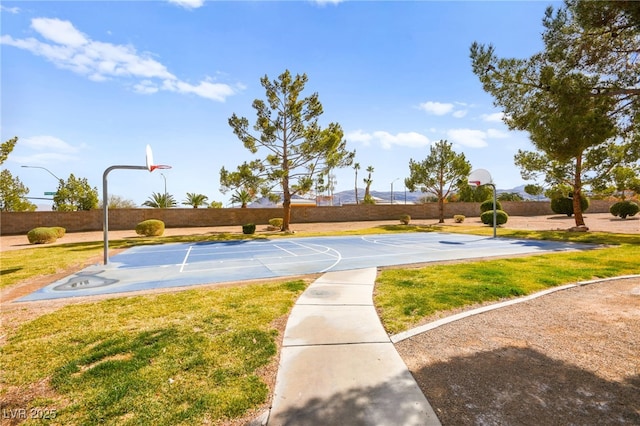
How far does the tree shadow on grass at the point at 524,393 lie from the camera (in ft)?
10.5

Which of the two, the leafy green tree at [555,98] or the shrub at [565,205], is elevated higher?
the leafy green tree at [555,98]

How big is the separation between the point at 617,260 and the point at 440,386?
42.7 ft

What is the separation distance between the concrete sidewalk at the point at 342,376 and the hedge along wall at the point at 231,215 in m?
31.9

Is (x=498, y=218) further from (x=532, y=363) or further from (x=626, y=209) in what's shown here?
(x=532, y=363)

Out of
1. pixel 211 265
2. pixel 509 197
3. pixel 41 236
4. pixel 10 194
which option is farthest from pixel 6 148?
pixel 509 197

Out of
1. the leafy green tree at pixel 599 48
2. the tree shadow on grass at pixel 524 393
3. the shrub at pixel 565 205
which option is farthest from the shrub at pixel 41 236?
the shrub at pixel 565 205

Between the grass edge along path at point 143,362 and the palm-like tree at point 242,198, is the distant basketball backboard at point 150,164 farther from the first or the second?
the palm-like tree at point 242,198

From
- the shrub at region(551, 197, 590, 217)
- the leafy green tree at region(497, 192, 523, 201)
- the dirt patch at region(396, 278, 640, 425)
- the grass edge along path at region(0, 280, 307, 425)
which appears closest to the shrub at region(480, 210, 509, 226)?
the shrub at region(551, 197, 590, 217)

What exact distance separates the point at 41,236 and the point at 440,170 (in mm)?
36801

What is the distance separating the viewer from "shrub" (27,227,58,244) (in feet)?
70.2

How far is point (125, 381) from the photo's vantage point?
3795 millimetres

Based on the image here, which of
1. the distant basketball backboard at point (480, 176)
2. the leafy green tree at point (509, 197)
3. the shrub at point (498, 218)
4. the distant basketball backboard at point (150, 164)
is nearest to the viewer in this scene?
the distant basketball backboard at point (150, 164)

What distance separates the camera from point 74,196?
38.7 meters

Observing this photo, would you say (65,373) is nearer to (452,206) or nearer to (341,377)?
(341,377)
